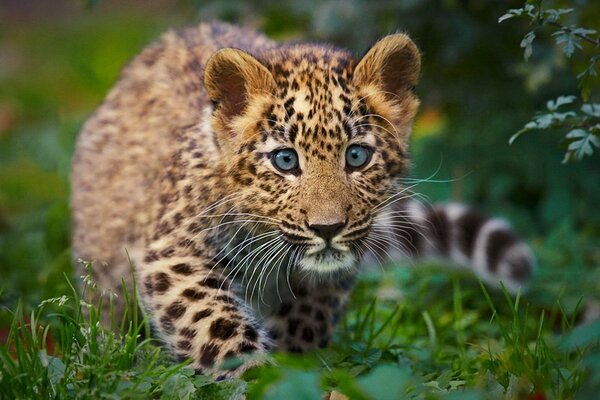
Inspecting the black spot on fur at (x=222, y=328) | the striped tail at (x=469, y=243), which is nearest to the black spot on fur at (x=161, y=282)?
the black spot on fur at (x=222, y=328)

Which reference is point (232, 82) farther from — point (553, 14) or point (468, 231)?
point (468, 231)

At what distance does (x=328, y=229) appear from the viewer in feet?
13.6

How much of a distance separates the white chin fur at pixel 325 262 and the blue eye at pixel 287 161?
0.40m

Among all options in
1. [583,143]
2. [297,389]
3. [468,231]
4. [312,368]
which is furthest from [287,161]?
[468,231]

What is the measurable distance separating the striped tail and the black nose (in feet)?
4.74

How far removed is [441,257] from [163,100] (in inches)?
77.0

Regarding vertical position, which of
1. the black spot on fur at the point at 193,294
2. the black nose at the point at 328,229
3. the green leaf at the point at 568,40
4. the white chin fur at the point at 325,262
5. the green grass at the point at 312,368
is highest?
the green leaf at the point at 568,40

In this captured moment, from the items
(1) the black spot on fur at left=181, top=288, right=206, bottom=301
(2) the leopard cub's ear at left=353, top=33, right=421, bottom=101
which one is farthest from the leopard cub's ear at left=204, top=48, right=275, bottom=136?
(1) the black spot on fur at left=181, top=288, right=206, bottom=301

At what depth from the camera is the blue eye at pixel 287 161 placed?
170 inches

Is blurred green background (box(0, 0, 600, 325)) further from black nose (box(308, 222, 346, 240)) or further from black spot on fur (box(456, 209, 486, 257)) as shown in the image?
black nose (box(308, 222, 346, 240))

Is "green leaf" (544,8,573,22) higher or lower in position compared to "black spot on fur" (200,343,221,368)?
higher

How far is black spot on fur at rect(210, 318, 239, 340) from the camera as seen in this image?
422 centimetres

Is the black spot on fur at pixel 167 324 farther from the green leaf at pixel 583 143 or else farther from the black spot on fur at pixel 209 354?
the green leaf at pixel 583 143

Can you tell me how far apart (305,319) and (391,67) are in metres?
1.32
